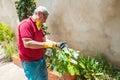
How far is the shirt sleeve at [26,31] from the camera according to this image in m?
4.03

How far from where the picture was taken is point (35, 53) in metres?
4.48

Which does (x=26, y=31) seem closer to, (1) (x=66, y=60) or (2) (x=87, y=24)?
(1) (x=66, y=60)

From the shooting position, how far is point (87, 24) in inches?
229

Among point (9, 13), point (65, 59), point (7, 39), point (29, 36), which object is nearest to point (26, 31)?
point (29, 36)

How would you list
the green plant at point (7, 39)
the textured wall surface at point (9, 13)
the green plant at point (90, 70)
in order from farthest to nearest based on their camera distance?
the textured wall surface at point (9, 13), the green plant at point (7, 39), the green plant at point (90, 70)

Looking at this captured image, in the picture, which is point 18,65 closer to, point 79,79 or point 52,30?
point 52,30

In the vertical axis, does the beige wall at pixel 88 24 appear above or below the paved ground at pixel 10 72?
above

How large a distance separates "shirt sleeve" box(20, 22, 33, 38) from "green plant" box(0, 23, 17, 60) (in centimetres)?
432

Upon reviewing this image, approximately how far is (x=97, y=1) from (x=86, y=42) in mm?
1136

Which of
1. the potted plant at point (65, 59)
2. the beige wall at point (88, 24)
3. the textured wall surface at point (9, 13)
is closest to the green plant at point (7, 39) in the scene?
the textured wall surface at point (9, 13)

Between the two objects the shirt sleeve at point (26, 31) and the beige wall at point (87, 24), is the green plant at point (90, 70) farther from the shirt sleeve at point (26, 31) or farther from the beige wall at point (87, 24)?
the shirt sleeve at point (26, 31)

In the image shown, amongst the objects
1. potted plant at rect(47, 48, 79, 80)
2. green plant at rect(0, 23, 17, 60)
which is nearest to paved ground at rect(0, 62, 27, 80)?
green plant at rect(0, 23, 17, 60)

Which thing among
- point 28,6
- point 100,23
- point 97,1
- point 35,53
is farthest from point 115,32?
point 28,6

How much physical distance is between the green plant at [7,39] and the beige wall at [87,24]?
1845 mm
